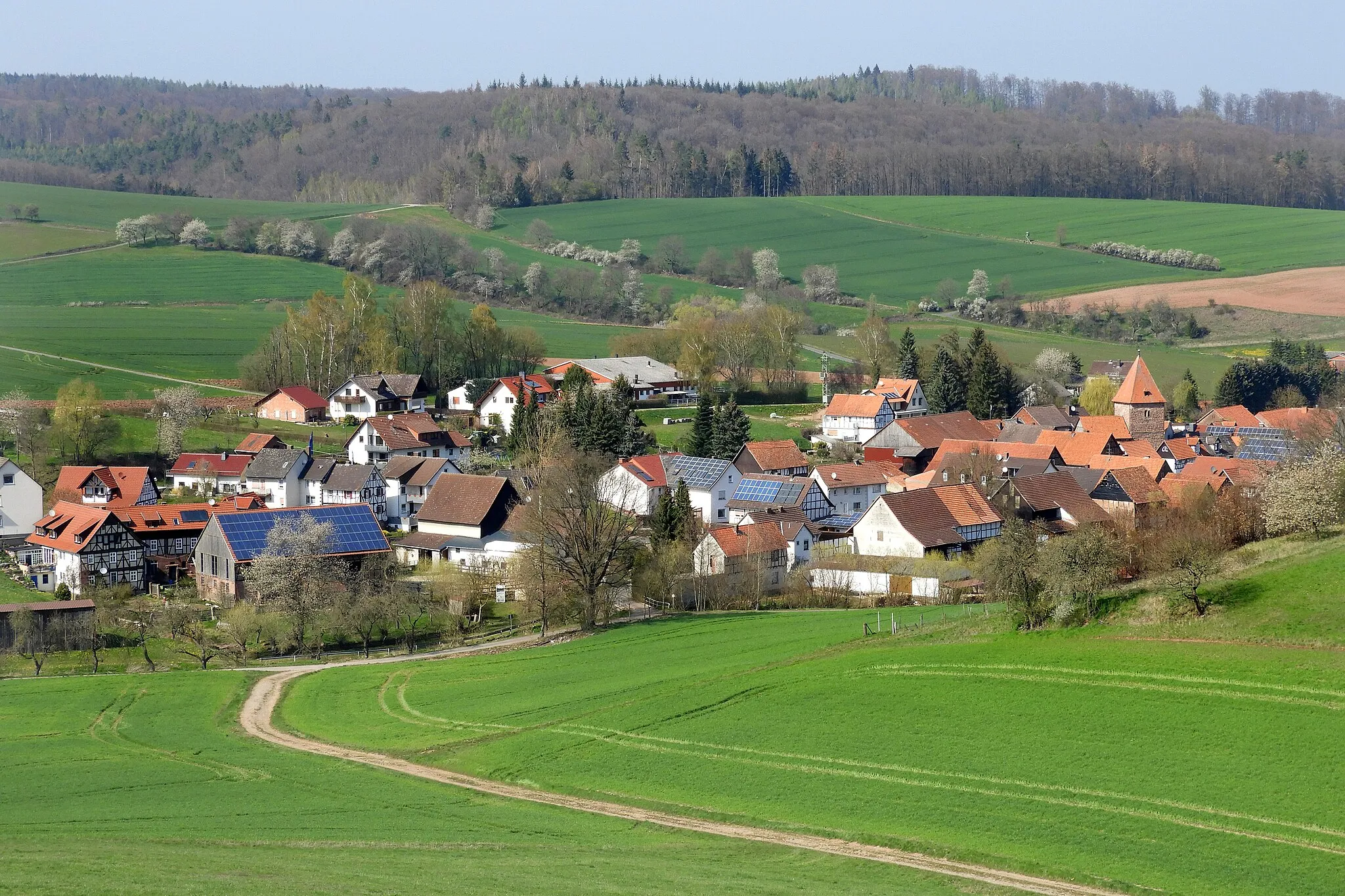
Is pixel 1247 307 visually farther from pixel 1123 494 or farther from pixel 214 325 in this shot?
pixel 214 325

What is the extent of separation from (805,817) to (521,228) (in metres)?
135

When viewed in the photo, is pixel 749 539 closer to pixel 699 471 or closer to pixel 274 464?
pixel 699 471

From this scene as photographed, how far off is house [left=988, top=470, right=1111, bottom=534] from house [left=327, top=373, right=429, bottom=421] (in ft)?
128

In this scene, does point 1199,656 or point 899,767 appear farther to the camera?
point 1199,656

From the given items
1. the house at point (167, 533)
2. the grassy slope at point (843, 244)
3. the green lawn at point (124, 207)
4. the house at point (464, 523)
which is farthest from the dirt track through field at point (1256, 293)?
the house at point (167, 533)

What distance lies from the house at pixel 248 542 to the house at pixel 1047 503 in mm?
24386

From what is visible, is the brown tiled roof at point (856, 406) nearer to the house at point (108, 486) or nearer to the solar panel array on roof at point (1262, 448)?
the solar panel array on roof at point (1262, 448)

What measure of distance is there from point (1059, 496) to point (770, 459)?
1443 centimetres

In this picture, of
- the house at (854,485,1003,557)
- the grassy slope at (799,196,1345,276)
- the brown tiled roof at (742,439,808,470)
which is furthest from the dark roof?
the grassy slope at (799,196,1345,276)

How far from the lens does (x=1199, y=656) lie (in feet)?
106

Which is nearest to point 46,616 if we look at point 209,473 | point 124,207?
point 209,473

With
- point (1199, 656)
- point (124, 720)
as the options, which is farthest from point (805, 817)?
point (124, 720)

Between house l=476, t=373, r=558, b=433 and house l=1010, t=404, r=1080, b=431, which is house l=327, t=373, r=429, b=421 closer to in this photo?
house l=476, t=373, r=558, b=433

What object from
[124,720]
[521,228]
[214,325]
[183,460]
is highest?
[521,228]
